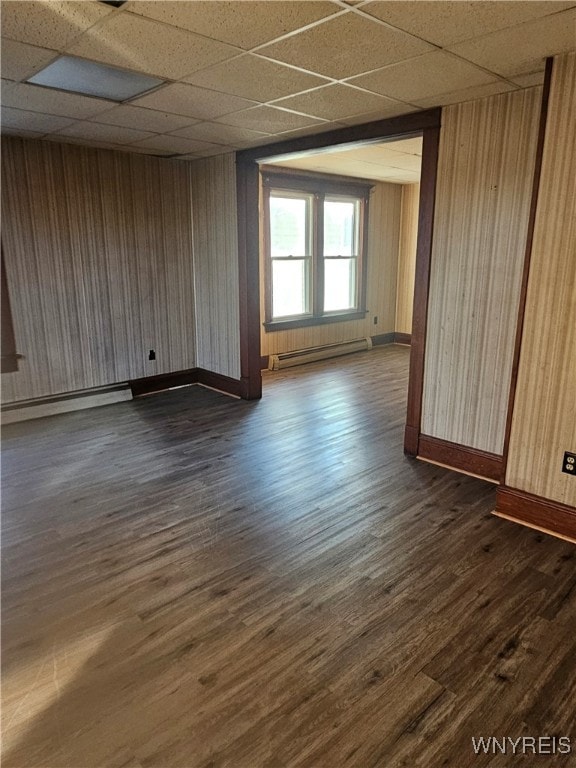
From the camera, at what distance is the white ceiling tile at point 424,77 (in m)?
2.54

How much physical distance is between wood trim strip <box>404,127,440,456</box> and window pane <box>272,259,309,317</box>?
3.23 metres

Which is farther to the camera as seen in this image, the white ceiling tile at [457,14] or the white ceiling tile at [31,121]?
the white ceiling tile at [31,121]

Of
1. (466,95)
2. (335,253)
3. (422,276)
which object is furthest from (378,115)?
(335,253)

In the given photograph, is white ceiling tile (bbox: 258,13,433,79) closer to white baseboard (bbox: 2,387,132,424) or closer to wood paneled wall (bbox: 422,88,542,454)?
wood paneled wall (bbox: 422,88,542,454)

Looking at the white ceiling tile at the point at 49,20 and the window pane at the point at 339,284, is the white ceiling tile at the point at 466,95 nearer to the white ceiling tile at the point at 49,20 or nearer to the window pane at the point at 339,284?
the white ceiling tile at the point at 49,20

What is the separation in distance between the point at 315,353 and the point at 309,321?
0.46 m

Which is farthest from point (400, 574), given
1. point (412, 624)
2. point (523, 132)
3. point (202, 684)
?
point (523, 132)

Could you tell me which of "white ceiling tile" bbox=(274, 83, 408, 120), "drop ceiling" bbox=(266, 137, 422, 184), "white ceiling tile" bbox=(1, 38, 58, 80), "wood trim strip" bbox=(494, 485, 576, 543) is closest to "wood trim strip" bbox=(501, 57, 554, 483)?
"wood trim strip" bbox=(494, 485, 576, 543)

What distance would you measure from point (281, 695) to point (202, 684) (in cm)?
29

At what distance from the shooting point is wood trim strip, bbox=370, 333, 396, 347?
8266 millimetres

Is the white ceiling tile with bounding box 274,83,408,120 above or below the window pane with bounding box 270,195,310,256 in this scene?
above

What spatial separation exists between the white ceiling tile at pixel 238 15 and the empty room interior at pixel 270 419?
12 mm

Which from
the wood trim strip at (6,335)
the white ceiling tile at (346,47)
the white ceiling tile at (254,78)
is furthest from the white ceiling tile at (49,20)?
the wood trim strip at (6,335)

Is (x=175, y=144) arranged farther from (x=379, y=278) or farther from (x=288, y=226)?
(x=379, y=278)
